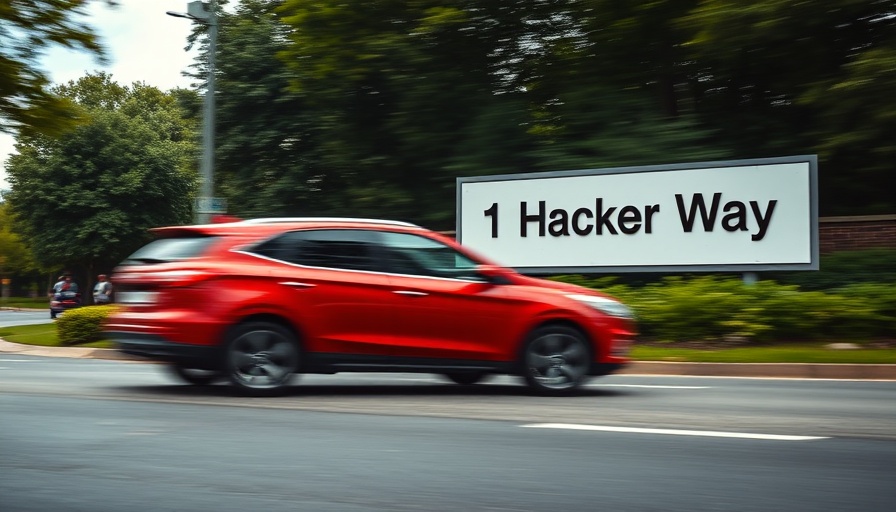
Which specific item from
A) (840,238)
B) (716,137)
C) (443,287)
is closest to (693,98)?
(716,137)

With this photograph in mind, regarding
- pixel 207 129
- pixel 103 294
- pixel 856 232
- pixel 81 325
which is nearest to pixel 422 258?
pixel 207 129

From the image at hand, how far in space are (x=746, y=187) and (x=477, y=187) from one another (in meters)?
5.75

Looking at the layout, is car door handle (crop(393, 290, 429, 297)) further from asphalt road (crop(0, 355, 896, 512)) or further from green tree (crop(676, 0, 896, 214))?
green tree (crop(676, 0, 896, 214))

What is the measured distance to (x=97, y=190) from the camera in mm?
54094

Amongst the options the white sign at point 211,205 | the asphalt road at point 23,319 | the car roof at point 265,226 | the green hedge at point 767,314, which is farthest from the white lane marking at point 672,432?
the asphalt road at point 23,319

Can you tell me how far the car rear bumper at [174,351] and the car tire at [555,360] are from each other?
9.54 ft

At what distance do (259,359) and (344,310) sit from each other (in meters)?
0.89

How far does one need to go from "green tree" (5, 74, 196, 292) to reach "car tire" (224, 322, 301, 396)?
44.3m

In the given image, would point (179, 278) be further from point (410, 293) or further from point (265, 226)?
point (410, 293)

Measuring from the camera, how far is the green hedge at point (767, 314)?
1666 cm

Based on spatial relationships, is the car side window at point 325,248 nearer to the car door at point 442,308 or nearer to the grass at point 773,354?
the car door at point 442,308

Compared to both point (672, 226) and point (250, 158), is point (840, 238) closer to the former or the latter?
point (672, 226)

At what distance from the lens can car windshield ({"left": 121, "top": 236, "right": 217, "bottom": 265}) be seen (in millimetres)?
10062

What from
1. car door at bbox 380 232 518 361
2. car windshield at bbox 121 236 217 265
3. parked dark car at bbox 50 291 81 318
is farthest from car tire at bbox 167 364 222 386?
parked dark car at bbox 50 291 81 318
